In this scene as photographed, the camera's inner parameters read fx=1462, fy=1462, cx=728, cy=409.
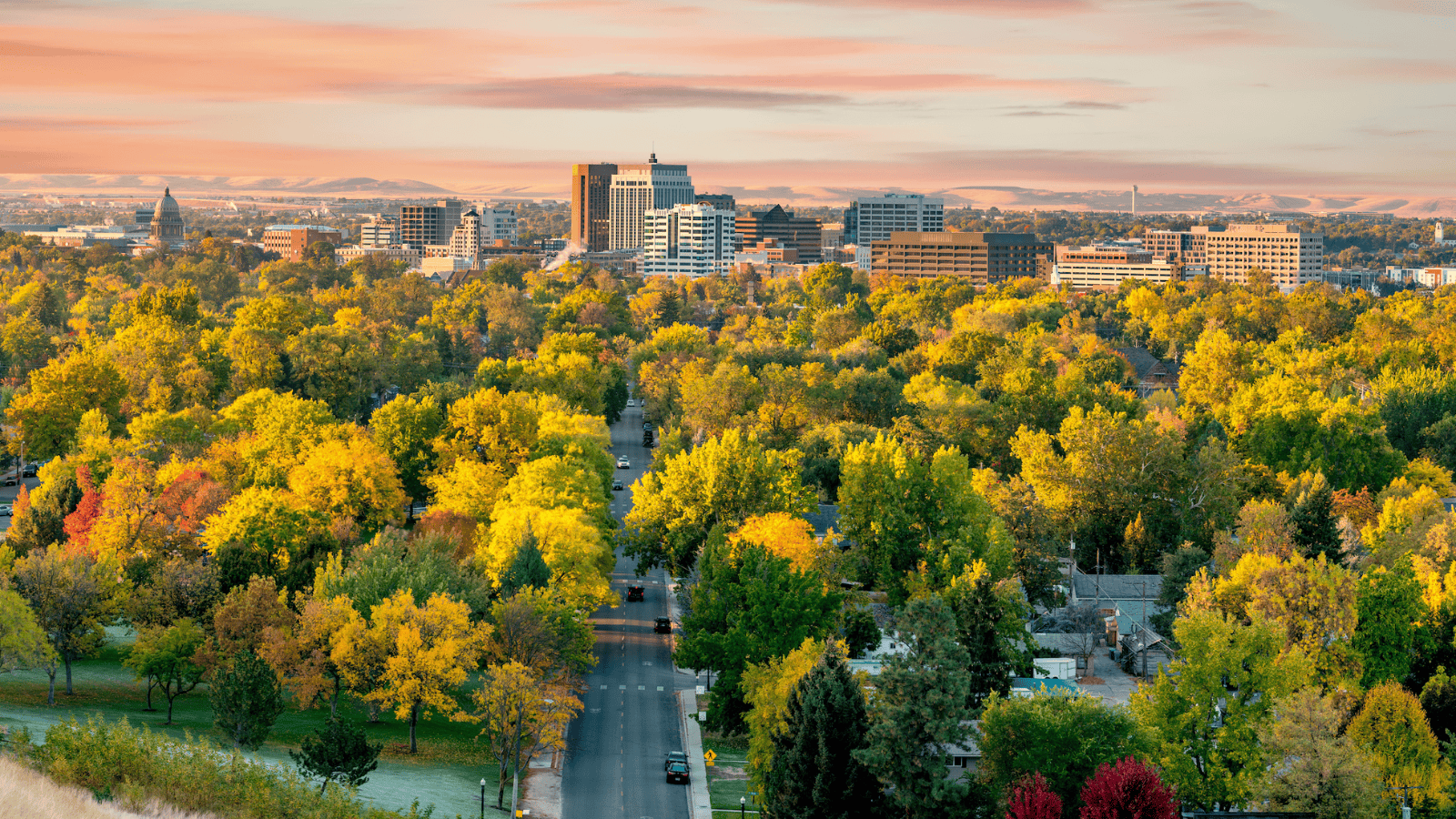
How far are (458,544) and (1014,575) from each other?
2361 centimetres

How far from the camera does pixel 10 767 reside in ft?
114

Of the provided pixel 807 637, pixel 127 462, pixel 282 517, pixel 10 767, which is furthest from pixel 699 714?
pixel 127 462

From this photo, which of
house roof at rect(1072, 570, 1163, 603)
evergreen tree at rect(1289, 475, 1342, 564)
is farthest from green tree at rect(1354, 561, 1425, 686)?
house roof at rect(1072, 570, 1163, 603)

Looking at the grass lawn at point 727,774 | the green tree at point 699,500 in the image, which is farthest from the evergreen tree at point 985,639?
the green tree at point 699,500

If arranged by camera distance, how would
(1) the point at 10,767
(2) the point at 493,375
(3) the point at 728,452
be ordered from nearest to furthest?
1. (1) the point at 10,767
2. (3) the point at 728,452
3. (2) the point at 493,375

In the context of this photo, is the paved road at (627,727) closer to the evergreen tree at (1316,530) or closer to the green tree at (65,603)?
the green tree at (65,603)

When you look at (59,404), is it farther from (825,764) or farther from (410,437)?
(825,764)

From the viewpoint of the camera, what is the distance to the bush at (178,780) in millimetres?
35875

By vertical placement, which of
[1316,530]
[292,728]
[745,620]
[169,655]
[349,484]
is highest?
[1316,530]

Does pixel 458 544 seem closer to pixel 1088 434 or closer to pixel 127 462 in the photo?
pixel 127 462

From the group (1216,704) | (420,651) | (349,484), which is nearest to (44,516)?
(349,484)

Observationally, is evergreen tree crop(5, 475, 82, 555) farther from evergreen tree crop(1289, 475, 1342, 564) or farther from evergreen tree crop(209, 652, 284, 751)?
evergreen tree crop(1289, 475, 1342, 564)

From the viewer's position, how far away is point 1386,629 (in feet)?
163

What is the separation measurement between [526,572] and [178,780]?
1976 cm
